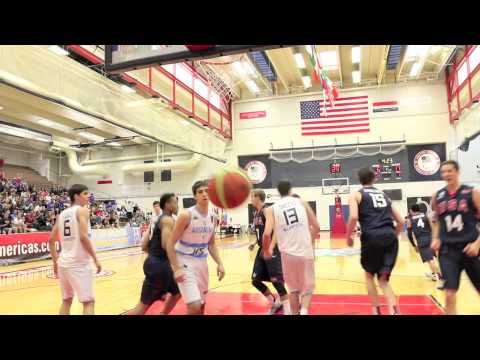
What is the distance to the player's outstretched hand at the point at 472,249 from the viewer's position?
344cm

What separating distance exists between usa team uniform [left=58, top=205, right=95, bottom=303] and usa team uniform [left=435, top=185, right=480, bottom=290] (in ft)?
11.7

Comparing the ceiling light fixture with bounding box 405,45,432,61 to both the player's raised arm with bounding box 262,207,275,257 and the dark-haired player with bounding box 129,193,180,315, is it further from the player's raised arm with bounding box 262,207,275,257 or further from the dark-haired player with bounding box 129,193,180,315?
the dark-haired player with bounding box 129,193,180,315

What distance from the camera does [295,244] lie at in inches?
160

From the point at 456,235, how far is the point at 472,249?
0.65 feet

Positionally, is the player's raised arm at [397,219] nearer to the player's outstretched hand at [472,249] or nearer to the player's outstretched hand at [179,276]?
the player's outstretched hand at [472,249]

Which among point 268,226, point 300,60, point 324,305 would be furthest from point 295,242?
point 300,60

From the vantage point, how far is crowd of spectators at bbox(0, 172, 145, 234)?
558 inches

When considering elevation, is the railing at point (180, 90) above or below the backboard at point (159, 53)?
above

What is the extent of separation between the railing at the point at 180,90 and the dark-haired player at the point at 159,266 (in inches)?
335

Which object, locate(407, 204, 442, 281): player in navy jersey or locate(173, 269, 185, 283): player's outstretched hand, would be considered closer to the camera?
locate(173, 269, 185, 283): player's outstretched hand

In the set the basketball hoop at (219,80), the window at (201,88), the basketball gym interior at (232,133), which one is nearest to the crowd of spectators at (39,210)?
the basketball gym interior at (232,133)

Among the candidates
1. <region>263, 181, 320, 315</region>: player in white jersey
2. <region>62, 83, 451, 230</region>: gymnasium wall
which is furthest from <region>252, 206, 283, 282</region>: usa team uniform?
<region>62, 83, 451, 230</region>: gymnasium wall

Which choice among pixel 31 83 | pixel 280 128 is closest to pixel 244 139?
pixel 280 128

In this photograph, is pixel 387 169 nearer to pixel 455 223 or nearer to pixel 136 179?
pixel 136 179
